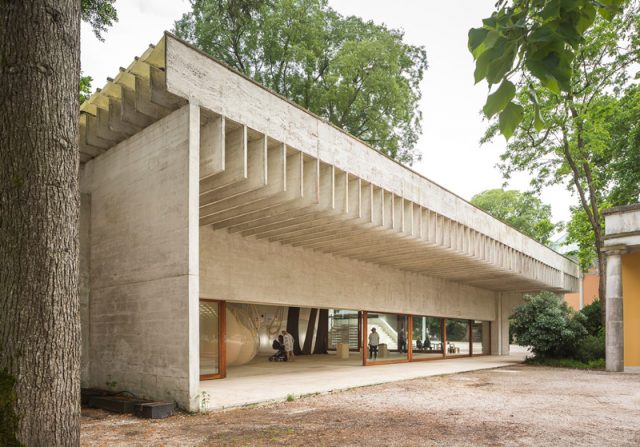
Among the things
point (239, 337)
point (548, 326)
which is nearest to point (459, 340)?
point (548, 326)

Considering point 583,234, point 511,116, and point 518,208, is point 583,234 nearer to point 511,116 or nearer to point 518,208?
point 518,208

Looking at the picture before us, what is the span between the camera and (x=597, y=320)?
2516 cm

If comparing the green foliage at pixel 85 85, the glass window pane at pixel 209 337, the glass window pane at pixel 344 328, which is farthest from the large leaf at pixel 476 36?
the glass window pane at pixel 344 328

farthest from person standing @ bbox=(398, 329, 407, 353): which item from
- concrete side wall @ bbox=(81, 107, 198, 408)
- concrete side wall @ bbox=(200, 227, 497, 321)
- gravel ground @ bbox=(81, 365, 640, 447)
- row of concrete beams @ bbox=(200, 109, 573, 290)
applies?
concrete side wall @ bbox=(81, 107, 198, 408)

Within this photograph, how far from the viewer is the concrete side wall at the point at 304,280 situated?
548 inches

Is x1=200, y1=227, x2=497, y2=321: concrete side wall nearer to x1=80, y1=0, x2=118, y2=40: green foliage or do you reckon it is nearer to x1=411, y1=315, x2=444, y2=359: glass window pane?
x1=411, y1=315, x2=444, y2=359: glass window pane

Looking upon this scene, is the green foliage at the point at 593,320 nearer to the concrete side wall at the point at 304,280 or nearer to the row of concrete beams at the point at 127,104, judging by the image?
the concrete side wall at the point at 304,280

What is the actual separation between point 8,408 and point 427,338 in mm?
23335

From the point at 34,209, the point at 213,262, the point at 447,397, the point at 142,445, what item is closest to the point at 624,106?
the point at 447,397

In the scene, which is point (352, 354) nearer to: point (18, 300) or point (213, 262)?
point (213, 262)

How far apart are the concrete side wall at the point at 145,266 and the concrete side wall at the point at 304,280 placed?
7.99 feet

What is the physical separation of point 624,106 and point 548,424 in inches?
826

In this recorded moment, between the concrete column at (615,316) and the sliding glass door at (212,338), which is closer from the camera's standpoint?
the sliding glass door at (212,338)

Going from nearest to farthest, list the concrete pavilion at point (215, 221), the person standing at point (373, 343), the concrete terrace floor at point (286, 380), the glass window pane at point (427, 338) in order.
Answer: the concrete pavilion at point (215, 221)
the concrete terrace floor at point (286, 380)
the person standing at point (373, 343)
the glass window pane at point (427, 338)
